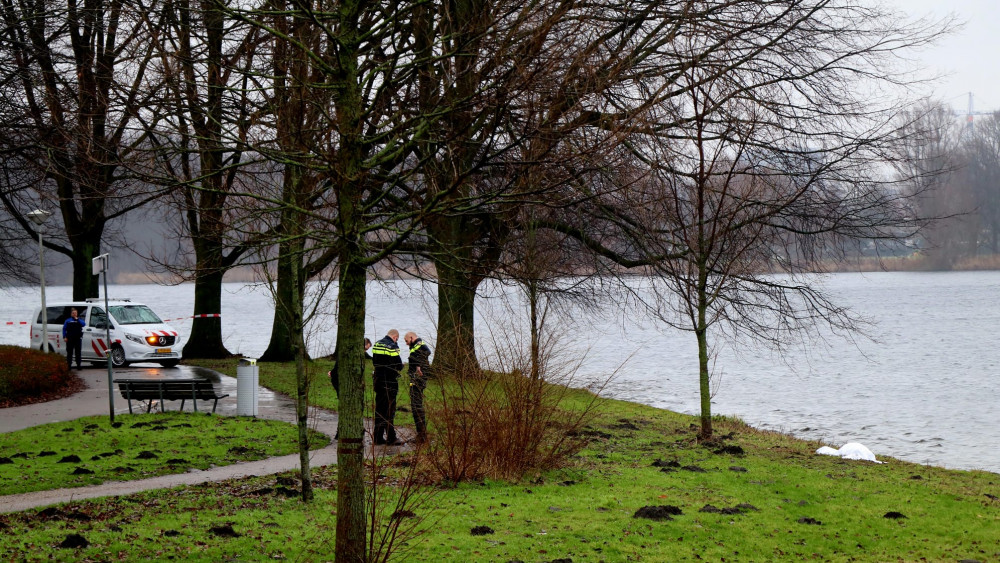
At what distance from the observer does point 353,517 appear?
23.4 feet

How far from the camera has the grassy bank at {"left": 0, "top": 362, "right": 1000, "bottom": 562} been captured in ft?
28.4

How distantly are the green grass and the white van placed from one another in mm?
11057

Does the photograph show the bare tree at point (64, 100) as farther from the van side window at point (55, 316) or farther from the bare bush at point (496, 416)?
the bare bush at point (496, 416)

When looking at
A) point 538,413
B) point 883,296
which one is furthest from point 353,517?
point 883,296

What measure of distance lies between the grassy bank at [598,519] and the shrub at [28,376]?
10.2m

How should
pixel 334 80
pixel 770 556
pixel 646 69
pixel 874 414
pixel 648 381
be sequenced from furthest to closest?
1. pixel 648 381
2. pixel 874 414
3. pixel 646 69
4. pixel 770 556
5. pixel 334 80

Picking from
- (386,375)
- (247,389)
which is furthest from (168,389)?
(386,375)

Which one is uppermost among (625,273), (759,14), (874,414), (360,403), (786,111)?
(759,14)

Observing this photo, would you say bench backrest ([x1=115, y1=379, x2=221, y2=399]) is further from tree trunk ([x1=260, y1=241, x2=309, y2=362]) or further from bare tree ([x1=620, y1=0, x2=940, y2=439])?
bare tree ([x1=620, y1=0, x2=940, y2=439])

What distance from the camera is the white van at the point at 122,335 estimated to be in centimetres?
2752

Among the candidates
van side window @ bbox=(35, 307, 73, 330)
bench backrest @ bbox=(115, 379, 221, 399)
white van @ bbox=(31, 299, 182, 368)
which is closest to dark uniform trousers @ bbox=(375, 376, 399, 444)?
bench backrest @ bbox=(115, 379, 221, 399)

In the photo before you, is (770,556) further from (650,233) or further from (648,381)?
(648,381)

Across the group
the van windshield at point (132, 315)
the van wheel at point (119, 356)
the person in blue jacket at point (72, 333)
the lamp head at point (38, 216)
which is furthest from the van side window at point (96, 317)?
the lamp head at point (38, 216)

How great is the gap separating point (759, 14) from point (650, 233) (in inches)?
188
